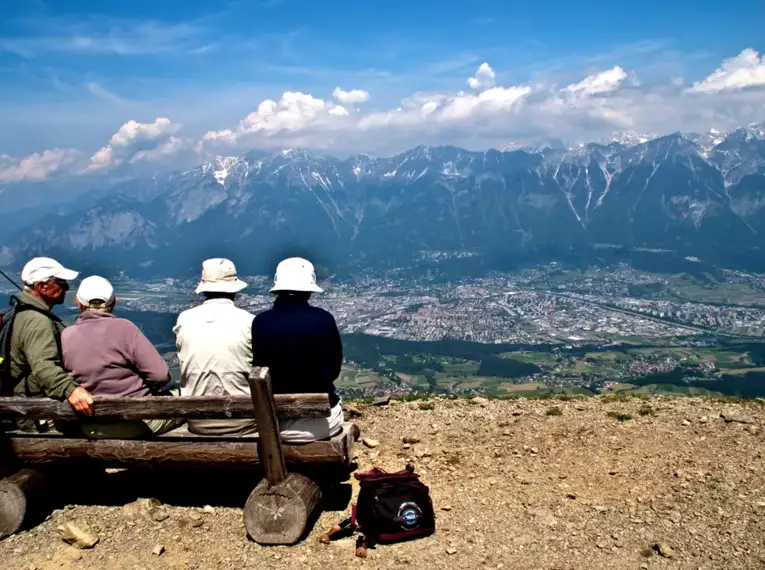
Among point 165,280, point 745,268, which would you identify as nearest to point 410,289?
point 165,280

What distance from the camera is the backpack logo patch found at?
246 inches

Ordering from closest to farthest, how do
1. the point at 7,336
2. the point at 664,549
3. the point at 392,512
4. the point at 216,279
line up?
the point at 664,549 < the point at 392,512 < the point at 7,336 < the point at 216,279

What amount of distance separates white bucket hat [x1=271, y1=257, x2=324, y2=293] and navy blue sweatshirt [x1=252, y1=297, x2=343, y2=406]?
0.19m

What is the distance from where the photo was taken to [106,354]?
261 inches

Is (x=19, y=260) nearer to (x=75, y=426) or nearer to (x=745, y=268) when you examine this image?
(x=75, y=426)

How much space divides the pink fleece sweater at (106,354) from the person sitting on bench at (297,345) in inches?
56.3

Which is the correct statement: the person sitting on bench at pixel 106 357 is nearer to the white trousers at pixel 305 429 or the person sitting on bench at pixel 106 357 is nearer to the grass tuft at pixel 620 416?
the white trousers at pixel 305 429

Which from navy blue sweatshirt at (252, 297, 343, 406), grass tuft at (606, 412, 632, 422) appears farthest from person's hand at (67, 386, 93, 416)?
grass tuft at (606, 412, 632, 422)

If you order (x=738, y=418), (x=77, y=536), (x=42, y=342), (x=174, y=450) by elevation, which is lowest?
(x=738, y=418)

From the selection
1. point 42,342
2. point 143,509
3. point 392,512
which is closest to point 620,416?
point 392,512

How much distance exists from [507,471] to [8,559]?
20.4 ft

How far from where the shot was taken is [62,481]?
24.2 ft

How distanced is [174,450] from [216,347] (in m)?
1.30

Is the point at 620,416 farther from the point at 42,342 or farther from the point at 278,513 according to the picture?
the point at 42,342
